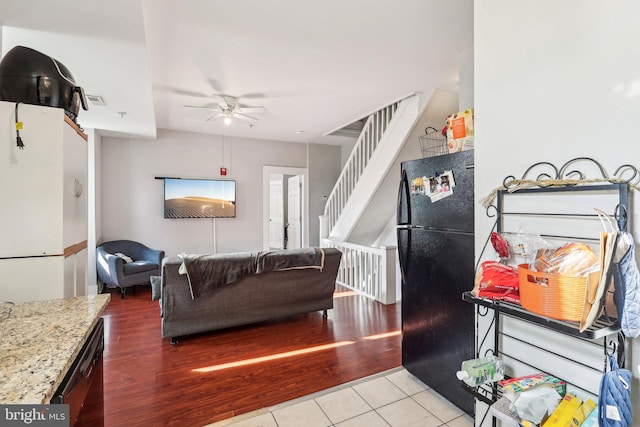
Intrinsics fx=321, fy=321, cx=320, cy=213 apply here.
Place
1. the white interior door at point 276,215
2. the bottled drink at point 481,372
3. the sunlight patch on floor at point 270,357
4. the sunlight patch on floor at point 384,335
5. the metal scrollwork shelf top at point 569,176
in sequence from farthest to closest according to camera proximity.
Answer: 1. the white interior door at point 276,215
2. the sunlight patch on floor at point 384,335
3. the sunlight patch on floor at point 270,357
4. the bottled drink at point 481,372
5. the metal scrollwork shelf top at point 569,176

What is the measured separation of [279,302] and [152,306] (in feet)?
6.10

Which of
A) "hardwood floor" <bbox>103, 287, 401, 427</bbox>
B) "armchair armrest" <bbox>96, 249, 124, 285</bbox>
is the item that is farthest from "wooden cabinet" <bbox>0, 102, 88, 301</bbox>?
"armchair armrest" <bbox>96, 249, 124, 285</bbox>

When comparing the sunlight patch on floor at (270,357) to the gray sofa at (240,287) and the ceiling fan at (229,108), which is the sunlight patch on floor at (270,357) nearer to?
the gray sofa at (240,287)

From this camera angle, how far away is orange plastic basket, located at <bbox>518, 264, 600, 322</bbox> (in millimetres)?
904

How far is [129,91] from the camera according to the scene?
10.1ft

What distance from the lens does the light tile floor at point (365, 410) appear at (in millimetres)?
1900

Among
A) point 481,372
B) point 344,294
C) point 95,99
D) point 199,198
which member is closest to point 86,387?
point 481,372

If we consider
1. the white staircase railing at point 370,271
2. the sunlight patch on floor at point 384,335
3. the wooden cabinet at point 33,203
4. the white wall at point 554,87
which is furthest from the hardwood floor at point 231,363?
the white wall at point 554,87

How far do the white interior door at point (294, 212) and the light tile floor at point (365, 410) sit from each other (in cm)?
439

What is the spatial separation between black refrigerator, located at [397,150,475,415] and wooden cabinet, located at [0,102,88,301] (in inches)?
77.2

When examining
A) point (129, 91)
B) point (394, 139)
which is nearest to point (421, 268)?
point (394, 139)

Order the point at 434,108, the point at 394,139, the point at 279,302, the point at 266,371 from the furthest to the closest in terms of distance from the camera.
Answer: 1. the point at 394,139
2. the point at 434,108
3. the point at 279,302
4. the point at 266,371

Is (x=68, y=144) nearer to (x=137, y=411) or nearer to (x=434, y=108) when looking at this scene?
(x=137, y=411)

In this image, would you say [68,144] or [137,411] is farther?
[137,411]
